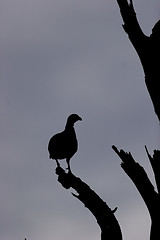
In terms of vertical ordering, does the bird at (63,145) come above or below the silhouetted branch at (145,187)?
above

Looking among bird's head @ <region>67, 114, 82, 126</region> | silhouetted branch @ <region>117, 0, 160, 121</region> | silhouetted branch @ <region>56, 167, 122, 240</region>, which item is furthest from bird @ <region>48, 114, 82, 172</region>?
silhouetted branch @ <region>117, 0, 160, 121</region>

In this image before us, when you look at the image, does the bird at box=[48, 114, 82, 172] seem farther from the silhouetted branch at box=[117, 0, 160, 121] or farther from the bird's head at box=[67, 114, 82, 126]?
the silhouetted branch at box=[117, 0, 160, 121]

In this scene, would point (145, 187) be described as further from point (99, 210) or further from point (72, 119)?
point (72, 119)

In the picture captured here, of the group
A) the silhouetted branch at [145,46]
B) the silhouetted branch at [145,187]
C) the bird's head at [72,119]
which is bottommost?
the silhouetted branch at [145,187]

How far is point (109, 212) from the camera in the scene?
889cm

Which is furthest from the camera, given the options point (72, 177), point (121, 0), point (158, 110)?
point (72, 177)

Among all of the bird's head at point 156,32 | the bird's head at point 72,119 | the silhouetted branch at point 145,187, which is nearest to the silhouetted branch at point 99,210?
the silhouetted branch at point 145,187

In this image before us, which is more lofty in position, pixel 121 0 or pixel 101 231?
pixel 121 0

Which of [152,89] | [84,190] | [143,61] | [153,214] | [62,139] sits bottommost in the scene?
[153,214]

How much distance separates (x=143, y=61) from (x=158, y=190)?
8.94 ft

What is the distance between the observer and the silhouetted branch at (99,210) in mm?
8619

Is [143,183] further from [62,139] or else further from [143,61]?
[62,139]

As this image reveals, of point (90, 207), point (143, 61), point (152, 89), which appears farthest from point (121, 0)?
point (90, 207)

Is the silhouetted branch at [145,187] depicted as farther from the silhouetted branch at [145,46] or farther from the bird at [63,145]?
the bird at [63,145]
